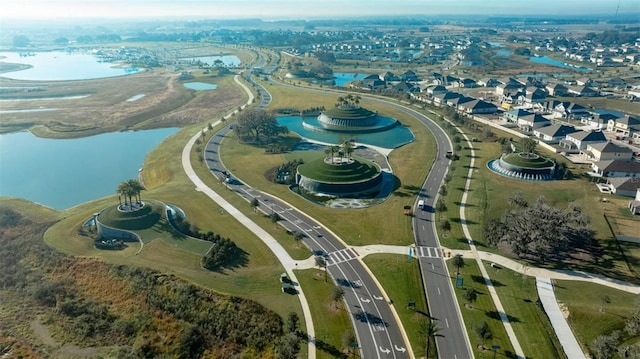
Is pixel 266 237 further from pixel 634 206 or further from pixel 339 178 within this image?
pixel 634 206

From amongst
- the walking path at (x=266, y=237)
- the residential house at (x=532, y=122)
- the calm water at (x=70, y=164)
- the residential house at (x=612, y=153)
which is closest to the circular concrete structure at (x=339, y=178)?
the walking path at (x=266, y=237)

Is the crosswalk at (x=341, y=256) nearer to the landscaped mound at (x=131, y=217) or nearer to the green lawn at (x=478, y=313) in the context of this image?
the green lawn at (x=478, y=313)

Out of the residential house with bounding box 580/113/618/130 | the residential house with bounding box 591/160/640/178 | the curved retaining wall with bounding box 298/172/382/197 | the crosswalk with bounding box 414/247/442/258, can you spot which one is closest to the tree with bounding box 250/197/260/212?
the curved retaining wall with bounding box 298/172/382/197

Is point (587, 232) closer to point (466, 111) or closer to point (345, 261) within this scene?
point (345, 261)

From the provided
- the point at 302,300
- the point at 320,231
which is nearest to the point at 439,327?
the point at 302,300

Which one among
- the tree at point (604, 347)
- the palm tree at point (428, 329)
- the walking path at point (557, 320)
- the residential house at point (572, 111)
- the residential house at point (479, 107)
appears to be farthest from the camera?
the residential house at point (479, 107)

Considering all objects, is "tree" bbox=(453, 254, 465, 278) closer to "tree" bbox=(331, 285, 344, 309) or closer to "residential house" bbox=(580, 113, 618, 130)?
"tree" bbox=(331, 285, 344, 309)
